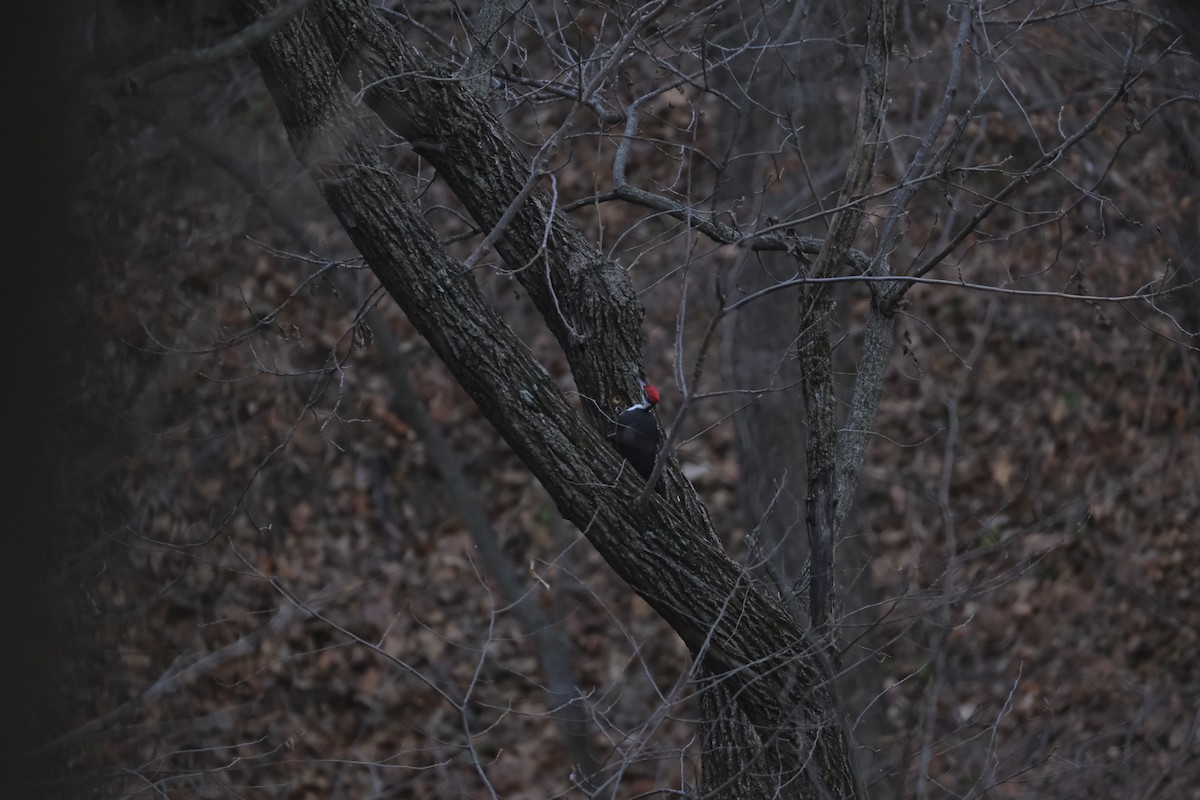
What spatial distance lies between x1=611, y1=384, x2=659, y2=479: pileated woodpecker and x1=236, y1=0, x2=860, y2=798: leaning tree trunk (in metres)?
0.09

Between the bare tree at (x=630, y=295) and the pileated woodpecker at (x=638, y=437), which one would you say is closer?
the bare tree at (x=630, y=295)

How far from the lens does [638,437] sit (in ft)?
12.5

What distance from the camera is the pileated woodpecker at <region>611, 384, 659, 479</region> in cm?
379

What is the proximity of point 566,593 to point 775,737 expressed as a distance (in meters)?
4.99

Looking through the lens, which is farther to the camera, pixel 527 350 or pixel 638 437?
pixel 638 437

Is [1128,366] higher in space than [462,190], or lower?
lower

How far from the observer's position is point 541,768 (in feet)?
25.3

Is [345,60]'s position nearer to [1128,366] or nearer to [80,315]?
[80,315]

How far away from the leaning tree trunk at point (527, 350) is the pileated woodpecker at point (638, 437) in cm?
9

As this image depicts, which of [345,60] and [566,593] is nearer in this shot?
[345,60]

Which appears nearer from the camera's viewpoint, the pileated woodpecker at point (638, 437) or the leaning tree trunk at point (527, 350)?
the leaning tree trunk at point (527, 350)

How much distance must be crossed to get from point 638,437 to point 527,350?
525 mm

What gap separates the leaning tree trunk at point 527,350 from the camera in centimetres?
343

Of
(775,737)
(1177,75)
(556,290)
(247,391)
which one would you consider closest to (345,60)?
(556,290)
